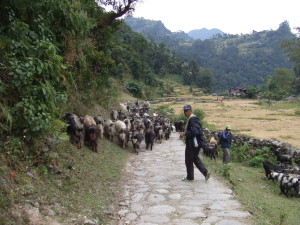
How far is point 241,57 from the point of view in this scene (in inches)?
4990

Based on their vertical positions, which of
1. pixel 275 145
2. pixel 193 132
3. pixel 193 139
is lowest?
pixel 275 145

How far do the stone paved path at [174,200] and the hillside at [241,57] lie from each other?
320 ft

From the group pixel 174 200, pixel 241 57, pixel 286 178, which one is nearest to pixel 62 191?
pixel 174 200

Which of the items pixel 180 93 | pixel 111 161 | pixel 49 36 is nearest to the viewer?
pixel 49 36

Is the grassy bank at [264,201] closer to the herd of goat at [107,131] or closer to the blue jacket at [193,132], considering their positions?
the blue jacket at [193,132]

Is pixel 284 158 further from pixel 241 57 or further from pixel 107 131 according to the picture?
pixel 241 57

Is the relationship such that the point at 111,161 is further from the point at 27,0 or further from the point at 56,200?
the point at 27,0

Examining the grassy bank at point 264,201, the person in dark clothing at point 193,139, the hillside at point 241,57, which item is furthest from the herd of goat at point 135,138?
the hillside at point 241,57

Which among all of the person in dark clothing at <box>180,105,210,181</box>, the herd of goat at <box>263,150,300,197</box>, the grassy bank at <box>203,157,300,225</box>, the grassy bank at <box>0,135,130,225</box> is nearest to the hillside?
the herd of goat at <box>263,150,300,197</box>

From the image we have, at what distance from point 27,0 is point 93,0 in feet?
19.3

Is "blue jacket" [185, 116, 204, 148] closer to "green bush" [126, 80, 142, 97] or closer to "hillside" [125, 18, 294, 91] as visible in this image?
"green bush" [126, 80, 142, 97]

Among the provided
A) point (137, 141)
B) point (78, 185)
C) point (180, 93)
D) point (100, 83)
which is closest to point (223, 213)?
point (78, 185)

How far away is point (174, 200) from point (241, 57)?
129 meters

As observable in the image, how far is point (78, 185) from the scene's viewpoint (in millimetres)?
5797
